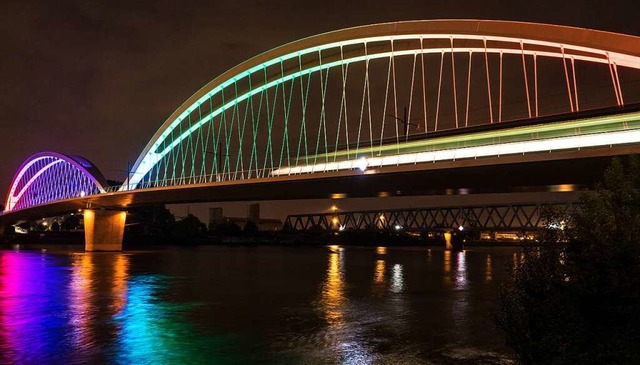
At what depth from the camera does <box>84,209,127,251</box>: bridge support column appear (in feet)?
223

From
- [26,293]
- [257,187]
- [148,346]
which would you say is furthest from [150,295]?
[257,187]

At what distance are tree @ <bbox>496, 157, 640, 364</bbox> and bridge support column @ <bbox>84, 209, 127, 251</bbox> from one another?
66.4 metres

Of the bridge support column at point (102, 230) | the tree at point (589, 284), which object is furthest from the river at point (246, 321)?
the bridge support column at point (102, 230)

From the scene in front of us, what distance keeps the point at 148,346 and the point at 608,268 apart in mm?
9997

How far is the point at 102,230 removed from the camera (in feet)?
227

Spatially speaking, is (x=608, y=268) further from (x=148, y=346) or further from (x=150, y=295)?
(x=150, y=295)

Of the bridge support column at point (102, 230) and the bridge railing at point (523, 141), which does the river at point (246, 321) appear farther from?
the bridge support column at point (102, 230)

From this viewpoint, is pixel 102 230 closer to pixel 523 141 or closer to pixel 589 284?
pixel 523 141

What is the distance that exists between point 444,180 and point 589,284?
25.9m

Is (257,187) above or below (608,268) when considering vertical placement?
above

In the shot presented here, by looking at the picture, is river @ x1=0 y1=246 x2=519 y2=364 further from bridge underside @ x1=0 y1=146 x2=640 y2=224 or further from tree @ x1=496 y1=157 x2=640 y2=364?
bridge underside @ x1=0 y1=146 x2=640 y2=224

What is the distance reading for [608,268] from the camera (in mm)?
6938

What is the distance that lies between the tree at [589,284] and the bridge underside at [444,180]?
16.5m

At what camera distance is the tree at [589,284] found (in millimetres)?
6707
